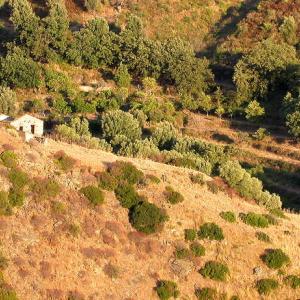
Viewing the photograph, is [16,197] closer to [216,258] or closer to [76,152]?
[76,152]

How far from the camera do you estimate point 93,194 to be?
5269 cm

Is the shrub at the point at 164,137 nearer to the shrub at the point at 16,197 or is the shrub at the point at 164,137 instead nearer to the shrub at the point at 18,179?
the shrub at the point at 18,179

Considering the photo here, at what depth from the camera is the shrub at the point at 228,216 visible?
178 feet

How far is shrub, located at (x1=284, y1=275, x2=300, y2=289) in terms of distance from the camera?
49.5 metres

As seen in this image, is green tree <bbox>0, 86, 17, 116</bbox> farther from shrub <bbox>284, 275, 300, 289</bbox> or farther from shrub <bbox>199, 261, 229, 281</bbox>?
shrub <bbox>284, 275, 300, 289</bbox>

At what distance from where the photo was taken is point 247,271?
50219 millimetres

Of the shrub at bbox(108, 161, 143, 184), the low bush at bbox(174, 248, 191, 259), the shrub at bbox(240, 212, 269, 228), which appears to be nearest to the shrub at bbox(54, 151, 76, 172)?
the shrub at bbox(108, 161, 143, 184)

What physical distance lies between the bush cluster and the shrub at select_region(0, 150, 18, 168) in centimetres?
2332

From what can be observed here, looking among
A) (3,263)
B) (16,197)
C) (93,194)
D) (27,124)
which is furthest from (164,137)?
(3,263)

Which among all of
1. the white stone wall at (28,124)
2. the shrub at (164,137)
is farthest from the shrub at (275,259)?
the white stone wall at (28,124)

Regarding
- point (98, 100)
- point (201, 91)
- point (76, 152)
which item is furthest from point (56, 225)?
point (201, 91)

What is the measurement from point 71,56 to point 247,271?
59.6 metres

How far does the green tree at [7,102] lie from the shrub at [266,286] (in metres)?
49.5

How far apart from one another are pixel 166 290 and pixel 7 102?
48.0 m
